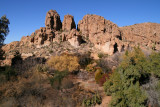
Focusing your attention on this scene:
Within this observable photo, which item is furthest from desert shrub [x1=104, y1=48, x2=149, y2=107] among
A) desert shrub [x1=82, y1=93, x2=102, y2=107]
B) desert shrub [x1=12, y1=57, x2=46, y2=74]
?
desert shrub [x1=12, y1=57, x2=46, y2=74]

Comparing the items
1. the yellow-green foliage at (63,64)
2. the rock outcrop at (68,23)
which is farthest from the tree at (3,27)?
the rock outcrop at (68,23)

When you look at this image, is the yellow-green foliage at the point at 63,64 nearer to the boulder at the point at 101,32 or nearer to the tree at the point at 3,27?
the tree at the point at 3,27

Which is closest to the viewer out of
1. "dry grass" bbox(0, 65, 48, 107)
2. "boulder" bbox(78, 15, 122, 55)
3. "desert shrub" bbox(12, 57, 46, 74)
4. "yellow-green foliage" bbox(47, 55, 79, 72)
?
"dry grass" bbox(0, 65, 48, 107)

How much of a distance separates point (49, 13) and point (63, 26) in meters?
5.91

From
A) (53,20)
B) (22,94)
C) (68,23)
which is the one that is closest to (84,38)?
(68,23)

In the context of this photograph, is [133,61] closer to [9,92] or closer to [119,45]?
[9,92]

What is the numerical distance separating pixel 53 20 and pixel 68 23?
4.72 meters

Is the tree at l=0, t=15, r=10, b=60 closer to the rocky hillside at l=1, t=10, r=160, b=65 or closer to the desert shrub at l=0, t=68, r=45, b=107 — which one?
the desert shrub at l=0, t=68, r=45, b=107

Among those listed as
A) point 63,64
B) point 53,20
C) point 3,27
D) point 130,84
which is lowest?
point 130,84

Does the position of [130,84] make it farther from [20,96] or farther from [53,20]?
[53,20]

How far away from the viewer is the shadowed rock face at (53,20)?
35.3 m

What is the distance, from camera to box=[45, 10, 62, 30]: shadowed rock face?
35.3 m

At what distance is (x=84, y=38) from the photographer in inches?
1358

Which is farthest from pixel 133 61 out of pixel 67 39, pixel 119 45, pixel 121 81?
pixel 67 39
